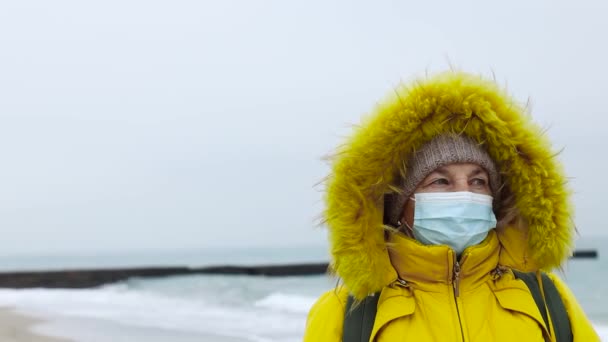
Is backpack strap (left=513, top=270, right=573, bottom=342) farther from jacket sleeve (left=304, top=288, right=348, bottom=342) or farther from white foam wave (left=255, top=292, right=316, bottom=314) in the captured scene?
white foam wave (left=255, top=292, right=316, bottom=314)

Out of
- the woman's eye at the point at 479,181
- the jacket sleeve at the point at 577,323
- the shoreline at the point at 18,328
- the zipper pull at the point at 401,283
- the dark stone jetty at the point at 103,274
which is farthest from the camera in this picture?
the dark stone jetty at the point at 103,274

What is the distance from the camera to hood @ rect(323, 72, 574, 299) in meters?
2.01

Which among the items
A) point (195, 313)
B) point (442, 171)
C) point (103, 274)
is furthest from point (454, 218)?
point (103, 274)

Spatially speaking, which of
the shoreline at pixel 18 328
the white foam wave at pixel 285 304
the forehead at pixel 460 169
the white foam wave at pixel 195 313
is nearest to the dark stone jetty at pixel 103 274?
the white foam wave at pixel 285 304

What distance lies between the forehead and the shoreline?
28.9ft

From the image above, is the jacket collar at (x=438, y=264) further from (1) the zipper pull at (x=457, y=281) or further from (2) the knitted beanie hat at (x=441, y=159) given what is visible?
(2) the knitted beanie hat at (x=441, y=159)

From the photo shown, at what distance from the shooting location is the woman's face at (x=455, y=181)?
2.03m

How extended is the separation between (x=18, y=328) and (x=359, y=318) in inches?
413

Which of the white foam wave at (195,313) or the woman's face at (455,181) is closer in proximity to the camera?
the woman's face at (455,181)

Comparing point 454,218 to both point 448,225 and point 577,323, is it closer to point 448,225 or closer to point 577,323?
point 448,225

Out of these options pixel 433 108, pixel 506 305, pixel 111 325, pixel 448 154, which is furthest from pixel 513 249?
pixel 111 325

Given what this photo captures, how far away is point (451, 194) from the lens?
204 centimetres

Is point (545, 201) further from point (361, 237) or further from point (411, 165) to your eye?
point (361, 237)

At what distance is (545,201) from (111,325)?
1070 centimetres
